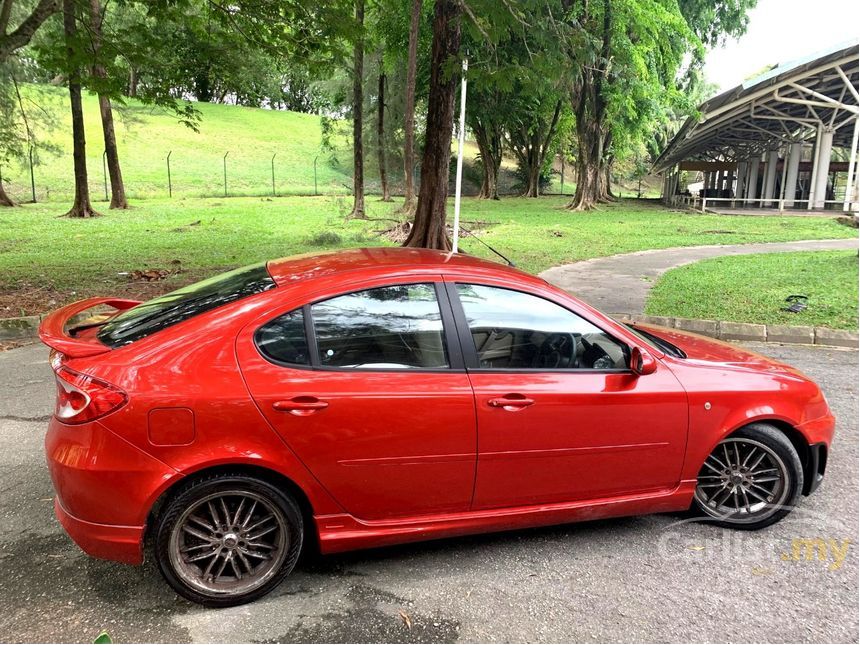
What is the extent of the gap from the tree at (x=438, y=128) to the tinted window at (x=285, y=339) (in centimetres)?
787

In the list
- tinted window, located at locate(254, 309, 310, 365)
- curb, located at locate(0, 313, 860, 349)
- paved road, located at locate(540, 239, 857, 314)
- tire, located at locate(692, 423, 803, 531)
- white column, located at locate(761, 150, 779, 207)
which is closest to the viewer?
tinted window, located at locate(254, 309, 310, 365)

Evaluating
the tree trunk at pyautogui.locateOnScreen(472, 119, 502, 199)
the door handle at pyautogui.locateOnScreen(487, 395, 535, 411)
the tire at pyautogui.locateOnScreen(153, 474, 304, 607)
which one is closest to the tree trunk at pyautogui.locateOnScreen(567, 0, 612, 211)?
the tree trunk at pyautogui.locateOnScreen(472, 119, 502, 199)

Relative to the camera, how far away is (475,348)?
2953mm

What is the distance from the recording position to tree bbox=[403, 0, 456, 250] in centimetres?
1049

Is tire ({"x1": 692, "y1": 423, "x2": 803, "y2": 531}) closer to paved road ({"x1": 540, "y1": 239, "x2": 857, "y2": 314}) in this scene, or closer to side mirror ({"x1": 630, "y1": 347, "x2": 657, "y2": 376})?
side mirror ({"x1": 630, "y1": 347, "x2": 657, "y2": 376})

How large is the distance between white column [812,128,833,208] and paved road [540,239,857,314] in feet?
45.0

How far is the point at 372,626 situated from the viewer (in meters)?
2.58

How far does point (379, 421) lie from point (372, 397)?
4.4 inches

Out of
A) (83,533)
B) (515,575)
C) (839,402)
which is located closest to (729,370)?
(515,575)

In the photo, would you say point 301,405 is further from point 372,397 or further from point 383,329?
point 383,329

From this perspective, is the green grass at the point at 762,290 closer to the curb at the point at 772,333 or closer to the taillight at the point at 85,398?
the curb at the point at 772,333

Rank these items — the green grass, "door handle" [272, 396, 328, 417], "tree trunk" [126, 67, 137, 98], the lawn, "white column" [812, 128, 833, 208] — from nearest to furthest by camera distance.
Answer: "door handle" [272, 396, 328, 417] < the green grass < the lawn < "tree trunk" [126, 67, 137, 98] < "white column" [812, 128, 833, 208]

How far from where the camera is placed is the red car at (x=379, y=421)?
2.58 meters

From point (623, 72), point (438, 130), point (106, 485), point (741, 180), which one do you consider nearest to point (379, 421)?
point (106, 485)
